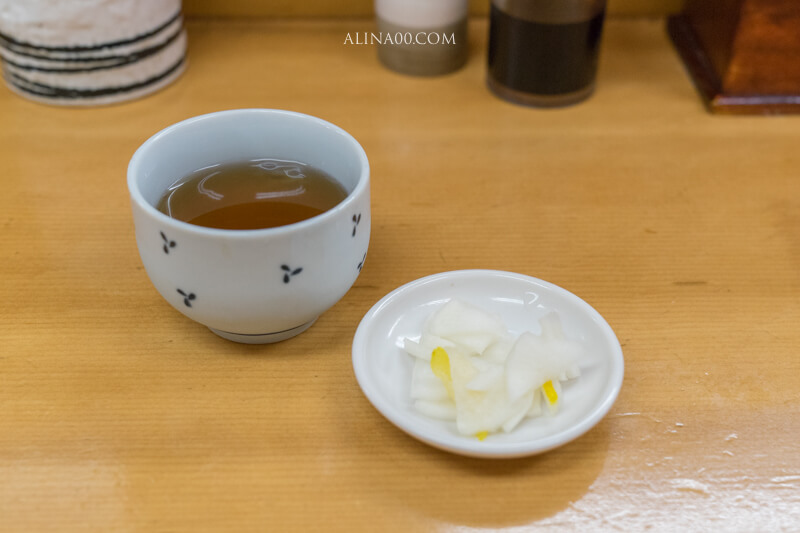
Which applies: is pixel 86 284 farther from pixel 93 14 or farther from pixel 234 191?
pixel 93 14

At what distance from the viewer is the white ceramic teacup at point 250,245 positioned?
500 millimetres

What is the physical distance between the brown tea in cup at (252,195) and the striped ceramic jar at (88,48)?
0.34 metres

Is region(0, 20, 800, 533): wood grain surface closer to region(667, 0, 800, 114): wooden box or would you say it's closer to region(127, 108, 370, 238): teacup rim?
region(667, 0, 800, 114): wooden box

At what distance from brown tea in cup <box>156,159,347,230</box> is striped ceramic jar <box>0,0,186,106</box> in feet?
1.11

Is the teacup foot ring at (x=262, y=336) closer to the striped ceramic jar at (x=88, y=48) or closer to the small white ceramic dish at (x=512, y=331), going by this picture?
the small white ceramic dish at (x=512, y=331)

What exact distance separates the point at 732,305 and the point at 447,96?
44 cm

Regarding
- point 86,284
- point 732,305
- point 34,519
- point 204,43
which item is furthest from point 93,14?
point 732,305

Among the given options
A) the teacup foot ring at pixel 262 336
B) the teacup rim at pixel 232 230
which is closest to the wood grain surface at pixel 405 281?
the teacup foot ring at pixel 262 336

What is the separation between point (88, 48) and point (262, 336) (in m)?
0.47

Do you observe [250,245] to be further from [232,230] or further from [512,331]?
[512,331]

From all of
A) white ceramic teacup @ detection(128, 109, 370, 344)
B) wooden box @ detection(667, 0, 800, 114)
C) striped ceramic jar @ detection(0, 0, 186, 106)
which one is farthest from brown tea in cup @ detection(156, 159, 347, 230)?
wooden box @ detection(667, 0, 800, 114)

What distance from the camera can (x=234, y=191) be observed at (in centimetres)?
61

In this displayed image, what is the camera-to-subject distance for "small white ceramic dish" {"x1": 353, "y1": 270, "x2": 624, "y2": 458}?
0.48 metres

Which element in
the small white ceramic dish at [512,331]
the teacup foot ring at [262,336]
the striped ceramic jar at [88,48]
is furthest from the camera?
the striped ceramic jar at [88,48]
